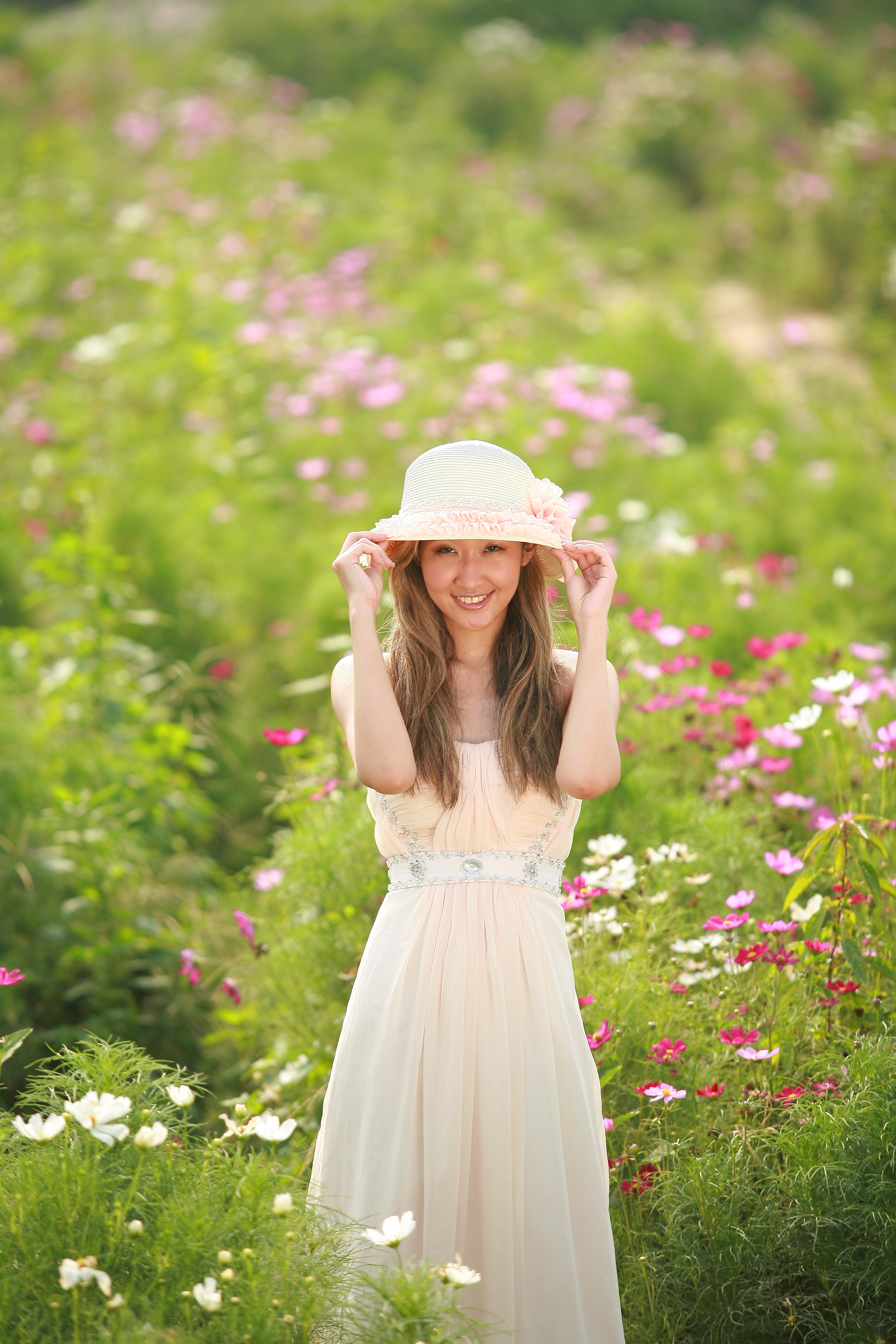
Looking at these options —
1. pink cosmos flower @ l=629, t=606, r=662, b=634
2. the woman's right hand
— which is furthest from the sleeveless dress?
pink cosmos flower @ l=629, t=606, r=662, b=634

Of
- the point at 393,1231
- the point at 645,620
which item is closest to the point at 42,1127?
the point at 393,1231

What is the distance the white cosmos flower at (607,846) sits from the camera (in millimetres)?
2658

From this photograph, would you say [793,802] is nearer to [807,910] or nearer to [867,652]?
[807,910]

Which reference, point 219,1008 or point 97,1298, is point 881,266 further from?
point 97,1298

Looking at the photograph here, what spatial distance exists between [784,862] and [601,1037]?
0.59 m

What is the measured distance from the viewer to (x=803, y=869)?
2930 mm

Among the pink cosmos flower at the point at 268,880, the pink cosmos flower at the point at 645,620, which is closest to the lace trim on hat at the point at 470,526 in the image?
the pink cosmos flower at the point at 268,880

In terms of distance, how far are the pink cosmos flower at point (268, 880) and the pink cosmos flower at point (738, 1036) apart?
1.19m

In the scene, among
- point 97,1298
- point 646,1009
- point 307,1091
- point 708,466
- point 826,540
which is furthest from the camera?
point 708,466

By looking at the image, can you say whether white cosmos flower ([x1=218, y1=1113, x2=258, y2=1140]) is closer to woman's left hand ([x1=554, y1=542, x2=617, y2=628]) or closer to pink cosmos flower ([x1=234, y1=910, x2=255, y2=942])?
pink cosmos flower ([x1=234, y1=910, x2=255, y2=942])

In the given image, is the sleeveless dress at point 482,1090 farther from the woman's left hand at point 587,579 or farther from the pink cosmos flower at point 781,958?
the pink cosmos flower at point 781,958

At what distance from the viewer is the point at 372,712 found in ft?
6.30

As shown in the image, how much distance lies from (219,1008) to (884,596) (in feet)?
9.89

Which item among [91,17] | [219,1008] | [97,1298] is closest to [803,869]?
[219,1008]
